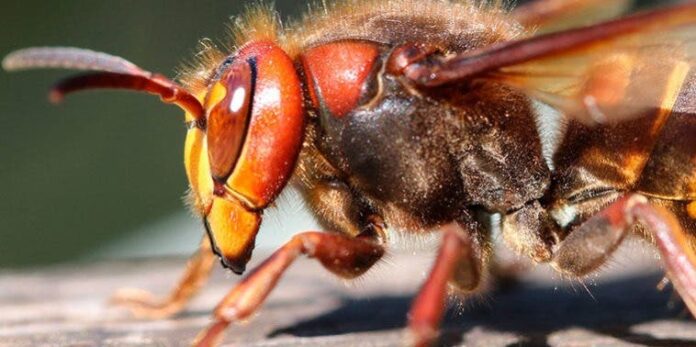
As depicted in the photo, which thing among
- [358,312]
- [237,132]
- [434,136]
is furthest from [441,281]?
[358,312]

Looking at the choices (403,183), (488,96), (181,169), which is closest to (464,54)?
(488,96)

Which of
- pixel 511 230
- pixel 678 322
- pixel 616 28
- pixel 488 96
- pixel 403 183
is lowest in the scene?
pixel 678 322

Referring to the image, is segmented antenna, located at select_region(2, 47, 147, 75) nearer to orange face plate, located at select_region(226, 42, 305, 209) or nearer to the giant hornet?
the giant hornet

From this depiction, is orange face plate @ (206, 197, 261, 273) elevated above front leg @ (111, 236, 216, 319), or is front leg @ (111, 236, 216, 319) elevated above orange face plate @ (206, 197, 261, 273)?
orange face plate @ (206, 197, 261, 273)

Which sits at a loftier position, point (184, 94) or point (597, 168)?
point (184, 94)

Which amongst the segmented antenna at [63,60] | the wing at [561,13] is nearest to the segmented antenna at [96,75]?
the segmented antenna at [63,60]

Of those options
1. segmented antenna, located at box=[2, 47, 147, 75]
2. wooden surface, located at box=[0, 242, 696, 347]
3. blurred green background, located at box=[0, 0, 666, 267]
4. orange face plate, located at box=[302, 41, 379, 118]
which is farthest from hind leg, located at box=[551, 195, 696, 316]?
blurred green background, located at box=[0, 0, 666, 267]

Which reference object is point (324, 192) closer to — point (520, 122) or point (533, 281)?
point (520, 122)
